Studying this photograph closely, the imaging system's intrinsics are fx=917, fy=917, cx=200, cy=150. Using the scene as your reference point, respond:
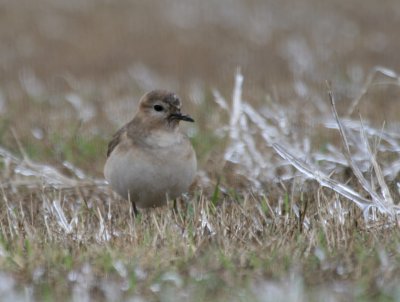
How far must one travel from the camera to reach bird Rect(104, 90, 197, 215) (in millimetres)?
5734

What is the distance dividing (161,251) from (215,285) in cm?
52

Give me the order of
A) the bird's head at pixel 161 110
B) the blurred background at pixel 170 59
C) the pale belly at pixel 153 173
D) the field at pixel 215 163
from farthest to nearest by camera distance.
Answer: the blurred background at pixel 170 59, the bird's head at pixel 161 110, the pale belly at pixel 153 173, the field at pixel 215 163

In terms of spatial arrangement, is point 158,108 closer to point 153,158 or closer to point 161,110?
point 161,110

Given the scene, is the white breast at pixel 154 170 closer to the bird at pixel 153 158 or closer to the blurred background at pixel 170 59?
the bird at pixel 153 158

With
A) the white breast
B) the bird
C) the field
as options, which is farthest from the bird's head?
the field

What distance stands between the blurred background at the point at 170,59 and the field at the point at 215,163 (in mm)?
39

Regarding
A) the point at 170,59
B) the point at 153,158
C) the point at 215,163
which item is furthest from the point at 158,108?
the point at 170,59

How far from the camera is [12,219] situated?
5543 millimetres

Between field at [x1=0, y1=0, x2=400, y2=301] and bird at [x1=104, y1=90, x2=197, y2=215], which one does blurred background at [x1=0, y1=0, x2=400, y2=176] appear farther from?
bird at [x1=104, y1=90, x2=197, y2=215]

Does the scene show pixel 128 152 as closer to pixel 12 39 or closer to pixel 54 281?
pixel 54 281

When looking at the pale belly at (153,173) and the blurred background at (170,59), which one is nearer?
the pale belly at (153,173)

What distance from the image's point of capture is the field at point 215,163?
425 centimetres

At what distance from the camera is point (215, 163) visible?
23.9 feet

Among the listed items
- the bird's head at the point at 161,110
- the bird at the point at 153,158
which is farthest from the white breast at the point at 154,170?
the bird's head at the point at 161,110
